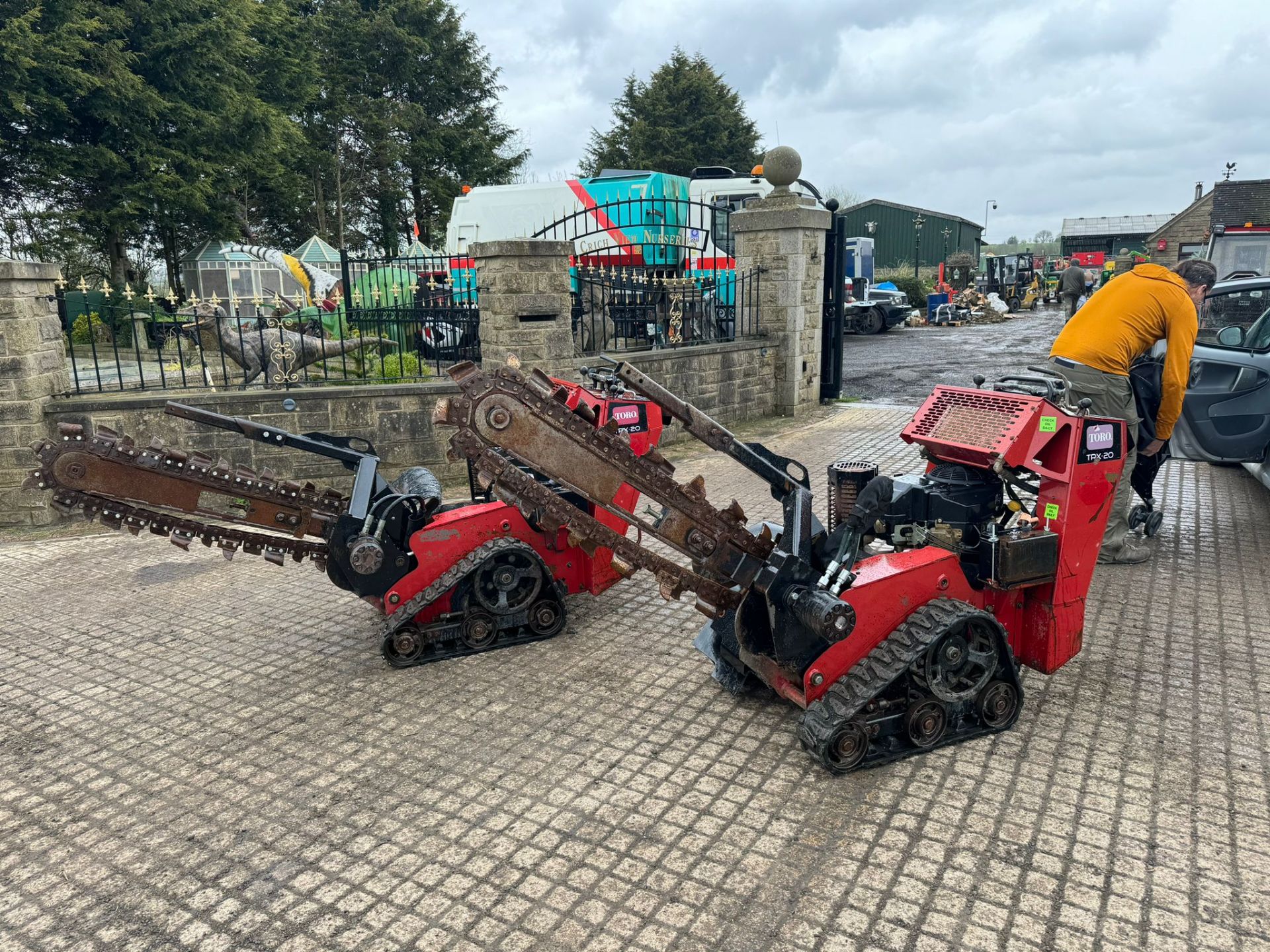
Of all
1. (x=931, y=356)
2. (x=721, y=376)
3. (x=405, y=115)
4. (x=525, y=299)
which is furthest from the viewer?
(x=405, y=115)

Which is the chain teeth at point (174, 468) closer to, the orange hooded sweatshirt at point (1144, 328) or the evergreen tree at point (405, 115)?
the orange hooded sweatshirt at point (1144, 328)

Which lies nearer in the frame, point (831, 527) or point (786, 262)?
point (831, 527)

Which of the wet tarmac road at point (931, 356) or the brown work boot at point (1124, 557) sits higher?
the wet tarmac road at point (931, 356)

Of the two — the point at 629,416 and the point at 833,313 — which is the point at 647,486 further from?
the point at 833,313

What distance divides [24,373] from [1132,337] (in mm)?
8799

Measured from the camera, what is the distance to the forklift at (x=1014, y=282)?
38.3 metres

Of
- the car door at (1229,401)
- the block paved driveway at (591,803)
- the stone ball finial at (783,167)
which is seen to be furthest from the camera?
the stone ball finial at (783,167)

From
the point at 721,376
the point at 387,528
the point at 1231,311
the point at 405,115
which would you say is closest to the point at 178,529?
the point at 387,528

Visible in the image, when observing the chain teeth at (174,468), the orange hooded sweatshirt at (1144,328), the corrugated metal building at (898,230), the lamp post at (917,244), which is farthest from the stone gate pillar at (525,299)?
the corrugated metal building at (898,230)

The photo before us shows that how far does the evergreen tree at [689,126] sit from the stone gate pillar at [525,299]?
113 feet

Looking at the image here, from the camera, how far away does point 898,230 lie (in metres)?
45.3

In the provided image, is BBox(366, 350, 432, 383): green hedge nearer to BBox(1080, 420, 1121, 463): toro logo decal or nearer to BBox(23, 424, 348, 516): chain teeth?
BBox(23, 424, 348, 516): chain teeth

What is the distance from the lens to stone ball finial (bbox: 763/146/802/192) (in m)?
12.0

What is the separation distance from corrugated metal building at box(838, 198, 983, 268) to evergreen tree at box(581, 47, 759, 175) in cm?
659
